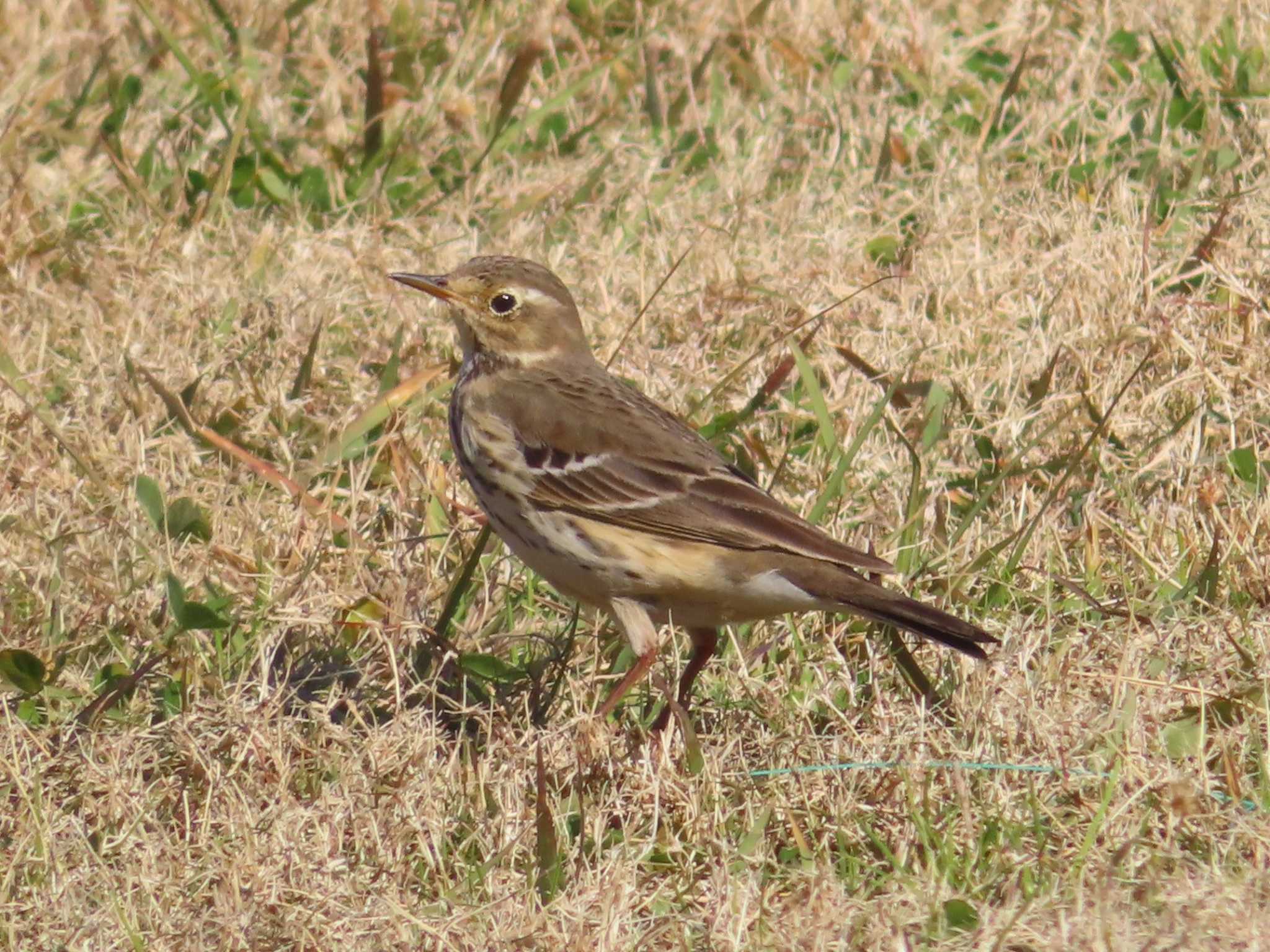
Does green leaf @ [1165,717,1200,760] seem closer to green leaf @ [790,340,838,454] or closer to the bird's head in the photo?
green leaf @ [790,340,838,454]

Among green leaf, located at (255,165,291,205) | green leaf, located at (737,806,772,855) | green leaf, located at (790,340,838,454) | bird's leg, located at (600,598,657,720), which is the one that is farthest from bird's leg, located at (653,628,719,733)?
green leaf, located at (255,165,291,205)

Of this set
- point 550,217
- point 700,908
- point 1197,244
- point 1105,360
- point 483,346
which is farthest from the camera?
point 550,217

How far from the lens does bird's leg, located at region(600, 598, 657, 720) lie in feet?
16.0

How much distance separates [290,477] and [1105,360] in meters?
2.54

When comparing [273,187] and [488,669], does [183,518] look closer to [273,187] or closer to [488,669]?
[488,669]

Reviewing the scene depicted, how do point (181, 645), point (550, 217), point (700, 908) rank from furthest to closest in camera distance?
1. point (550, 217)
2. point (181, 645)
3. point (700, 908)

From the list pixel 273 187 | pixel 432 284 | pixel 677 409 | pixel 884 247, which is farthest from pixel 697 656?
pixel 273 187

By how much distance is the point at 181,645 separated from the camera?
199 inches

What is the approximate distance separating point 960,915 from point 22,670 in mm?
2360

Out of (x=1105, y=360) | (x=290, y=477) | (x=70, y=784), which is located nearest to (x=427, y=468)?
(x=290, y=477)

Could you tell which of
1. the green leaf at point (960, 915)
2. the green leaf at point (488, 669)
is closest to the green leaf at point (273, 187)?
the green leaf at point (488, 669)

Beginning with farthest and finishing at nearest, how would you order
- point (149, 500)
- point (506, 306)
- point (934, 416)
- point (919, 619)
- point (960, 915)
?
point (934, 416) < point (506, 306) < point (149, 500) < point (919, 619) < point (960, 915)

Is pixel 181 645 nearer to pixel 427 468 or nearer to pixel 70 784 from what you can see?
pixel 70 784

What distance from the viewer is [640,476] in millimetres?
5129
